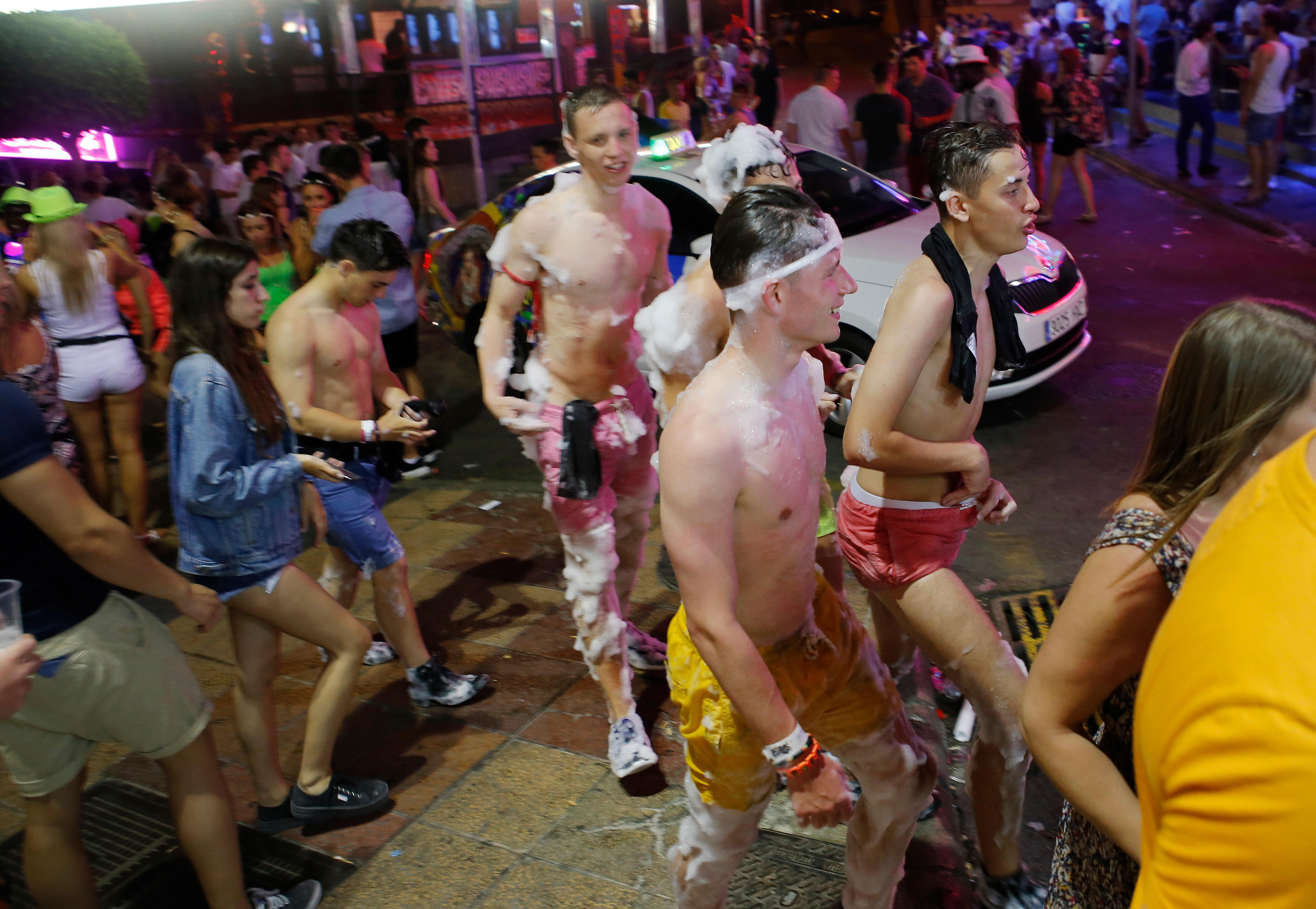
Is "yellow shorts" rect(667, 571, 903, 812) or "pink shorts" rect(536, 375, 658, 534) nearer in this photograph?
"yellow shorts" rect(667, 571, 903, 812)

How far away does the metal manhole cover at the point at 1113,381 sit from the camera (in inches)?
276

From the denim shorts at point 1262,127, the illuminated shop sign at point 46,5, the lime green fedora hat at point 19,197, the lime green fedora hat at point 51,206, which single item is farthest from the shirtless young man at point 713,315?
the illuminated shop sign at point 46,5

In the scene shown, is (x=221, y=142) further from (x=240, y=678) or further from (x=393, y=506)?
(x=240, y=678)

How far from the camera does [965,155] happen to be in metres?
2.88

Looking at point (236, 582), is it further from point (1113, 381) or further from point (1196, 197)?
point (1196, 197)

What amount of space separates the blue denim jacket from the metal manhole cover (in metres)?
5.68

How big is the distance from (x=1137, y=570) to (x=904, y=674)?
2369 millimetres

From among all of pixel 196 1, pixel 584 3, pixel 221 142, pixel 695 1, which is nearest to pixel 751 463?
pixel 221 142

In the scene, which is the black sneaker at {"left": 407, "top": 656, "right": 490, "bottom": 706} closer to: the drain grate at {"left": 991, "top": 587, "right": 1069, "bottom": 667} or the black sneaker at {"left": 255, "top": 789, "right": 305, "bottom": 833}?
the black sneaker at {"left": 255, "top": 789, "right": 305, "bottom": 833}

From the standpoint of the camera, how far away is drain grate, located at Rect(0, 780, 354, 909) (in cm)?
325

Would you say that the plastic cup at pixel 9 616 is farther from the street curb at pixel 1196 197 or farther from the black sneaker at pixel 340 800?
the street curb at pixel 1196 197

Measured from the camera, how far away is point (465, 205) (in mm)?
16984

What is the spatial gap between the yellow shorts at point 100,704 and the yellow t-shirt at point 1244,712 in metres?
2.43

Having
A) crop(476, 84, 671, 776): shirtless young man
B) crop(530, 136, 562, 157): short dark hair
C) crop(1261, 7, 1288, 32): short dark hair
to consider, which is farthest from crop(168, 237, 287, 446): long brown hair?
crop(1261, 7, 1288, 32): short dark hair
